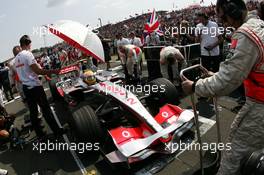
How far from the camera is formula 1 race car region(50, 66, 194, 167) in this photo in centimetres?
348

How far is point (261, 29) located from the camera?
184cm

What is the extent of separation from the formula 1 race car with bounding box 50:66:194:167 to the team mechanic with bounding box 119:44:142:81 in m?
2.59

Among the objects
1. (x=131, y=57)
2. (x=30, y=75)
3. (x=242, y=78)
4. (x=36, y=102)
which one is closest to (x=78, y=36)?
(x=30, y=75)

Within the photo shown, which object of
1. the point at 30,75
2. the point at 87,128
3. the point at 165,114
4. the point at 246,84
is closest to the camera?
the point at 246,84

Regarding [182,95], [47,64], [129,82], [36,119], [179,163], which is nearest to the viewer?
[179,163]

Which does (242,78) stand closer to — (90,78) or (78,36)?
(78,36)

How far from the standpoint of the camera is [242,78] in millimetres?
1790

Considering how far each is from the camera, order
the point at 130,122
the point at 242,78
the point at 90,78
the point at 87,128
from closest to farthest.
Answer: the point at 242,78 → the point at 87,128 → the point at 130,122 → the point at 90,78

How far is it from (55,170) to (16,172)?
754 mm

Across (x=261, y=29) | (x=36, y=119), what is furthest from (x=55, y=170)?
(x=261, y=29)

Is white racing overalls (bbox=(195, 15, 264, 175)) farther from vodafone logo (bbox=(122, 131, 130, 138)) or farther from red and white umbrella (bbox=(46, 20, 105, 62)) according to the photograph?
red and white umbrella (bbox=(46, 20, 105, 62))

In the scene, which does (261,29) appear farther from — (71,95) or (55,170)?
(71,95)

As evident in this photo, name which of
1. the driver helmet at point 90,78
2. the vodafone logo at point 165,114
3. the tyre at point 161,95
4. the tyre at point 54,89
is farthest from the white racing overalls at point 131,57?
the vodafone logo at point 165,114

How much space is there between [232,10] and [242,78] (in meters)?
0.50
